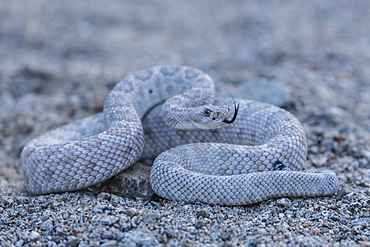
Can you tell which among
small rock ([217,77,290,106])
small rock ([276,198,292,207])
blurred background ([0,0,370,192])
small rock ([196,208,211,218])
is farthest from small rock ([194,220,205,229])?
small rock ([217,77,290,106])

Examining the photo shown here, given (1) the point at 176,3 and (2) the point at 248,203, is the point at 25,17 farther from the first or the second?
(2) the point at 248,203

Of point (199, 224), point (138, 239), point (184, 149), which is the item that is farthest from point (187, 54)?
point (138, 239)

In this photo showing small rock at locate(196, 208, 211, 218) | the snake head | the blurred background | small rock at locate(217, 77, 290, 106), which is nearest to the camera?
small rock at locate(196, 208, 211, 218)

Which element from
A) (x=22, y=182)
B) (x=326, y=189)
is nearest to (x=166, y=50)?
(x=22, y=182)

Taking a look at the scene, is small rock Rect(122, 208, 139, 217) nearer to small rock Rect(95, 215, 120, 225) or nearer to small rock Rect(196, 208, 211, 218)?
small rock Rect(95, 215, 120, 225)

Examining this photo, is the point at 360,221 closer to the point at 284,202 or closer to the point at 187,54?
the point at 284,202

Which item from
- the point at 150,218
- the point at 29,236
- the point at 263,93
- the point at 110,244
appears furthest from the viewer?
the point at 263,93
